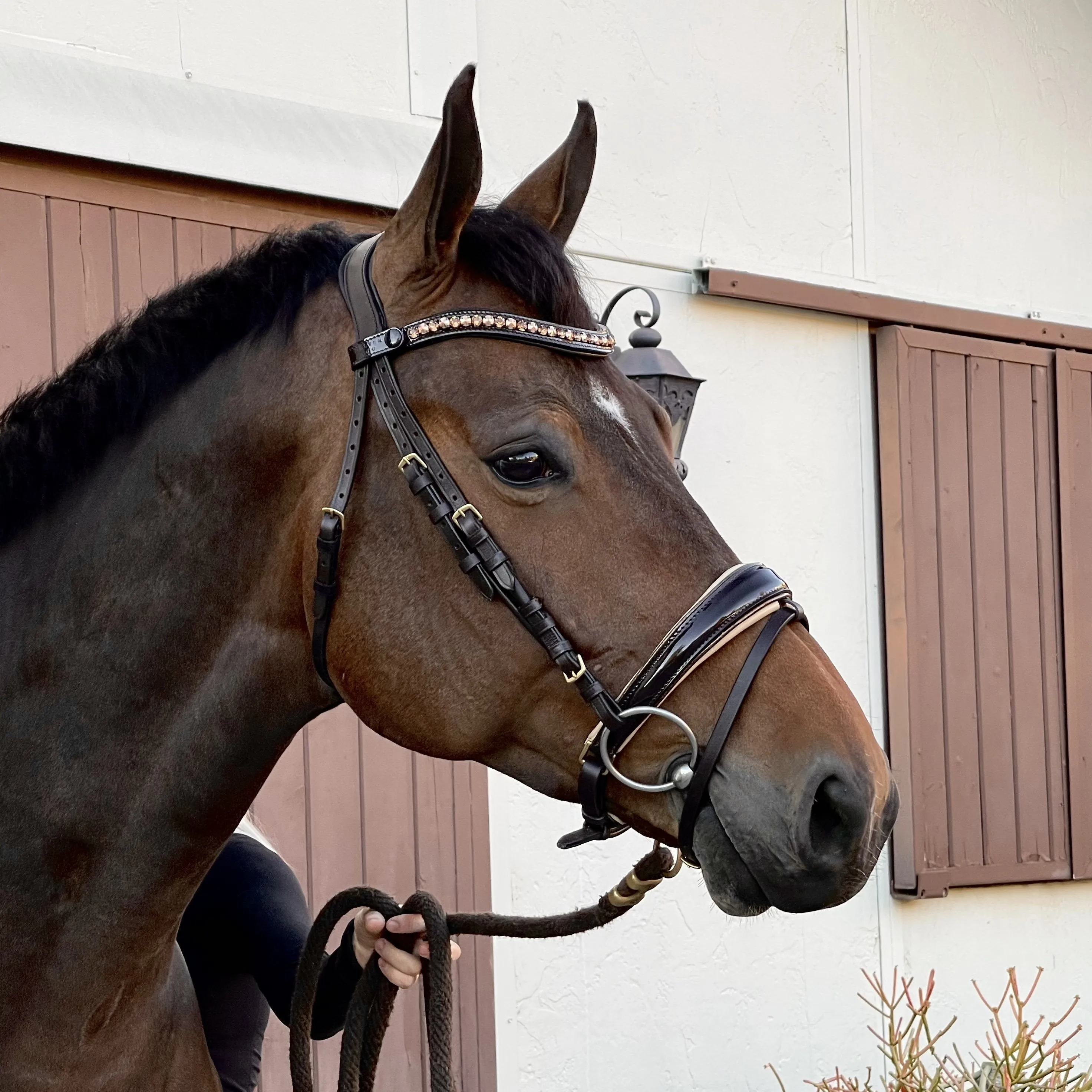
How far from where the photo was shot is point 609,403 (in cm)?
158

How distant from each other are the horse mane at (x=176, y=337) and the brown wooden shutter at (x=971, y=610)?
134 inches

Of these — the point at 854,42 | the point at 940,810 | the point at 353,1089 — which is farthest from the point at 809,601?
the point at 353,1089

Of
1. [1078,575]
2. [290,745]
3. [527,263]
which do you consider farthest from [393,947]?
[1078,575]

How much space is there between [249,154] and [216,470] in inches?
85.5

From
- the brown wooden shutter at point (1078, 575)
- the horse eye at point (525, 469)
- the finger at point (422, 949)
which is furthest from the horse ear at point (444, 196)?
the brown wooden shutter at point (1078, 575)

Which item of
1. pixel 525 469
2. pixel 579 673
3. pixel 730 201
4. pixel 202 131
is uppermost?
pixel 730 201

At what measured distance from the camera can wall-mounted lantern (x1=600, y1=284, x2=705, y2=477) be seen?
3.88m

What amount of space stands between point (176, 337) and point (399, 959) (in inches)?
33.5

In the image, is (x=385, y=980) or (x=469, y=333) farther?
(x=385, y=980)

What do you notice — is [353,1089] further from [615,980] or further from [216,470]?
[615,980]

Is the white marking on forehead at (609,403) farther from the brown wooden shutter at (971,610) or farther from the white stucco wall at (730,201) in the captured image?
the brown wooden shutter at (971,610)

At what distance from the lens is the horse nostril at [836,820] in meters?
1.35

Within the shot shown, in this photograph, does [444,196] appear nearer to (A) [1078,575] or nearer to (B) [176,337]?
(B) [176,337]

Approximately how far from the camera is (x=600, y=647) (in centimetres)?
149
